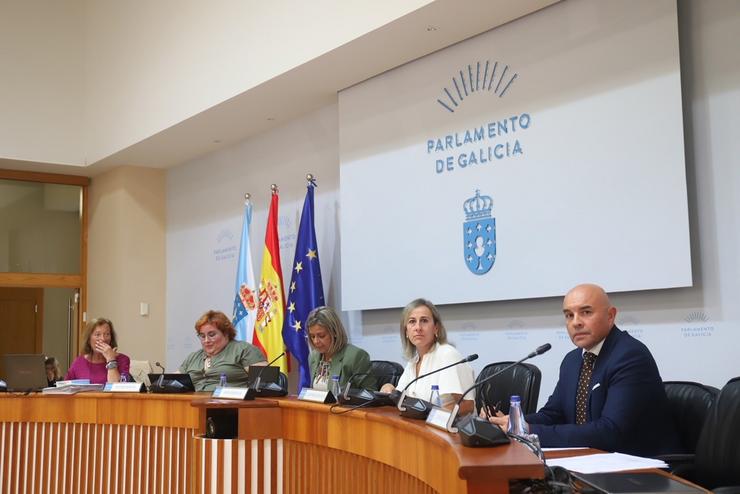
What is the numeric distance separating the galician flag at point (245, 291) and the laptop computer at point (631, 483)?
4.81 m

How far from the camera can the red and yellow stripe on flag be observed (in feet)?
20.6

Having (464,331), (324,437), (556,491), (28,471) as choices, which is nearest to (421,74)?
(464,331)

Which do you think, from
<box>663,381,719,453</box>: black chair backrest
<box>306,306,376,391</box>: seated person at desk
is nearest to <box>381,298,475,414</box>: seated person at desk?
<box>306,306,376,391</box>: seated person at desk

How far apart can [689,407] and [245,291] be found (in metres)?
4.23

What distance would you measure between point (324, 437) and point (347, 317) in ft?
9.05

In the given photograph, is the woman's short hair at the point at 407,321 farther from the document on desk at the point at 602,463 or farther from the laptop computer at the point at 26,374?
the laptop computer at the point at 26,374

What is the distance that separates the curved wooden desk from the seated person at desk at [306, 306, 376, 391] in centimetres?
72

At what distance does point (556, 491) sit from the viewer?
1757 millimetres

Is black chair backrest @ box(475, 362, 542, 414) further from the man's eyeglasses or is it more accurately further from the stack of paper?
the stack of paper

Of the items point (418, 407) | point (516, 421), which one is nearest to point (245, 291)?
point (418, 407)

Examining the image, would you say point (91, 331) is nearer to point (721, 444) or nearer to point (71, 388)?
point (71, 388)

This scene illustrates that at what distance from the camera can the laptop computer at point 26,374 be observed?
4992mm

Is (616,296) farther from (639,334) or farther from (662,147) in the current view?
(662,147)

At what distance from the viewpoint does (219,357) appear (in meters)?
5.18
